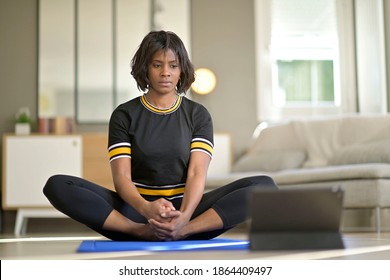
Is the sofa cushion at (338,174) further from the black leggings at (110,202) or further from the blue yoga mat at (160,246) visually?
the blue yoga mat at (160,246)

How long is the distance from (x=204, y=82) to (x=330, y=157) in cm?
167

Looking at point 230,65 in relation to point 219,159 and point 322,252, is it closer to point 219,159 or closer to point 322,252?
point 219,159

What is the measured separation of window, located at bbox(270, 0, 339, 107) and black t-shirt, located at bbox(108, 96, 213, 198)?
4086 millimetres

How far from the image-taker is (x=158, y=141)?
2.57m

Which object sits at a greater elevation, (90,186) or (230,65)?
(230,65)

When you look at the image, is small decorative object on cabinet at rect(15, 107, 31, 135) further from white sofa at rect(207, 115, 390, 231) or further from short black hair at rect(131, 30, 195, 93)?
short black hair at rect(131, 30, 195, 93)

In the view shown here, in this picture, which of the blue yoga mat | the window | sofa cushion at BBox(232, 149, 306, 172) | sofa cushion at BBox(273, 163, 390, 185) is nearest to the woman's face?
the blue yoga mat

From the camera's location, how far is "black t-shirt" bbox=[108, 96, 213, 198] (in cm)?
257

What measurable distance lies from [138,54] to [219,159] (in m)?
3.66

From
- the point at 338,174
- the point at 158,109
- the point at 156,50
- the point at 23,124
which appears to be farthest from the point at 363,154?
the point at 23,124

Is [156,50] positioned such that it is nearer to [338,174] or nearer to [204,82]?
[338,174]

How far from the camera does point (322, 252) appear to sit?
1868mm
